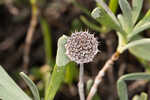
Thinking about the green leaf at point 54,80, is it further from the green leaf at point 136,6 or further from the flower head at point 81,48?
the green leaf at point 136,6

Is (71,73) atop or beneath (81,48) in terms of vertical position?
atop

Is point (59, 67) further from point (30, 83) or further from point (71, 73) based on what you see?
point (71, 73)

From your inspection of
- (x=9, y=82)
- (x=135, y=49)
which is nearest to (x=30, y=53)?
(x=135, y=49)

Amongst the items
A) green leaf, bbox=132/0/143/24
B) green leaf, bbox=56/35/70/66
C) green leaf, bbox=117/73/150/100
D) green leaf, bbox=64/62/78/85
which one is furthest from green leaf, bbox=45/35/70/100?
green leaf, bbox=64/62/78/85

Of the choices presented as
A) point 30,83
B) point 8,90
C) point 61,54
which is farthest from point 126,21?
point 8,90

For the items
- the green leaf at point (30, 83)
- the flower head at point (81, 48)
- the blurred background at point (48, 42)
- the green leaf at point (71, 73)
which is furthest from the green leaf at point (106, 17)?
the blurred background at point (48, 42)
